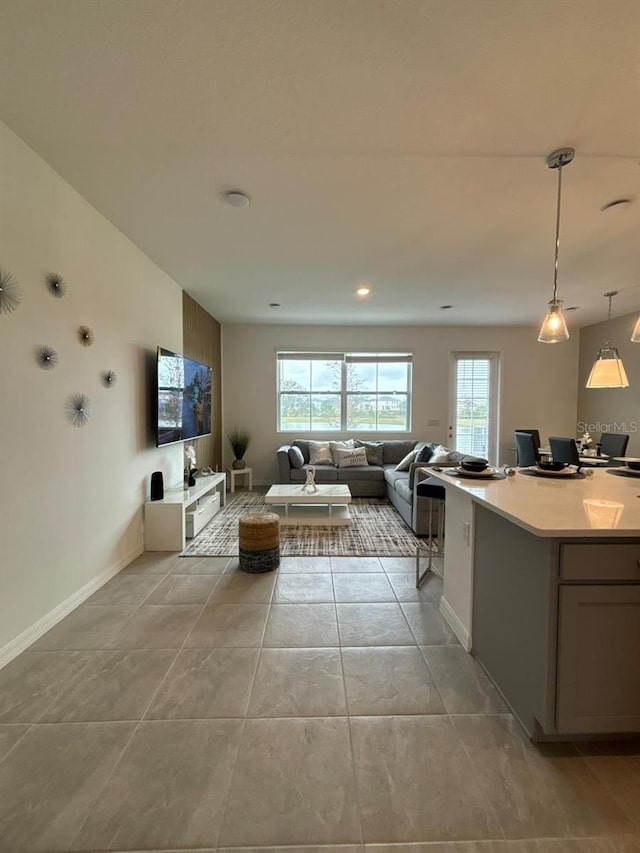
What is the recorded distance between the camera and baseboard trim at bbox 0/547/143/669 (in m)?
1.84

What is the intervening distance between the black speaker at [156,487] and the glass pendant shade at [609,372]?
3934 mm

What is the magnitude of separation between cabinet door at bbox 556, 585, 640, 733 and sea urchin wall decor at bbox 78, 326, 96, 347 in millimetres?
2891

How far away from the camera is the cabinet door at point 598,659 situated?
4.35 ft

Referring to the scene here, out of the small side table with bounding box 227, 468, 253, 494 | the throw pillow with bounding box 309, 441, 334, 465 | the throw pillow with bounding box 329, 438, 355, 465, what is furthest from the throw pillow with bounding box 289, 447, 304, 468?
the small side table with bounding box 227, 468, 253, 494

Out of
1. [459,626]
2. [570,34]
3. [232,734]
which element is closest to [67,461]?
[232,734]

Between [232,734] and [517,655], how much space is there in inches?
46.9

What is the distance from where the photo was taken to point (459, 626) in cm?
207

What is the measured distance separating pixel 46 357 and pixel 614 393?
679 centimetres

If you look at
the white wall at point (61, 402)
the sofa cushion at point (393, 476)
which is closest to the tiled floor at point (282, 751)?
the white wall at point (61, 402)

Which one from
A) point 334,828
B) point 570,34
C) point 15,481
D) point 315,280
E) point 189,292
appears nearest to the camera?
point 334,828

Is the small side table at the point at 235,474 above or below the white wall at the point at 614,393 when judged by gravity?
below

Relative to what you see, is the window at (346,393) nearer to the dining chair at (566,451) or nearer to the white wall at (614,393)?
the dining chair at (566,451)

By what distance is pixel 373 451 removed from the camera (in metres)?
5.77

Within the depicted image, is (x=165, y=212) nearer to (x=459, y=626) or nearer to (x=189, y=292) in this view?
(x=189, y=292)
